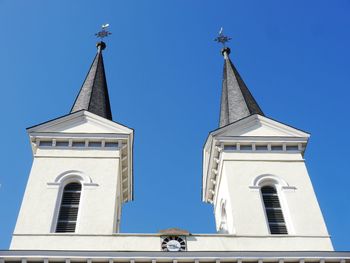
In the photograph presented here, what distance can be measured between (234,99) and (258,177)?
631cm

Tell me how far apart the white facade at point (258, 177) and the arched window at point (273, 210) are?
0.19 m

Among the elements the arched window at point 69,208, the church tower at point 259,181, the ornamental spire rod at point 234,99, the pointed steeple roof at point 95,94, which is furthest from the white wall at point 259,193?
the pointed steeple roof at point 95,94

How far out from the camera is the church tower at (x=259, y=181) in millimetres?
→ 20906

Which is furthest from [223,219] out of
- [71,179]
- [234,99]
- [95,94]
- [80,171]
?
[95,94]

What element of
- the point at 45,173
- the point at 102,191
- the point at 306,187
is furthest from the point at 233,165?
the point at 45,173

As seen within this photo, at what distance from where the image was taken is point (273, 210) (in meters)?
22.0

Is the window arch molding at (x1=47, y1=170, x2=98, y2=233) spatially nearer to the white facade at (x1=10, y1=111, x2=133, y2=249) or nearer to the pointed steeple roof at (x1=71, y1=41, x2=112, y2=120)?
the white facade at (x1=10, y1=111, x2=133, y2=249)

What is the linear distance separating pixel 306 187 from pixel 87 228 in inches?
358

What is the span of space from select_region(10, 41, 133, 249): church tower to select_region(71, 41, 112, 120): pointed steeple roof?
134mm

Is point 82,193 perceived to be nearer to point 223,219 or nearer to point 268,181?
point 223,219

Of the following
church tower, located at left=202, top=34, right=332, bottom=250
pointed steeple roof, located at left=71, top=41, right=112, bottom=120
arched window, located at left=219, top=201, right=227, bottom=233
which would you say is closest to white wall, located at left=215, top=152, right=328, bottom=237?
church tower, located at left=202, top=34, right=332, bottom=250

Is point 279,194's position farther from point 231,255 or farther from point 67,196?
point 67,196

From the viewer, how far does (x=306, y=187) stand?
22609mm

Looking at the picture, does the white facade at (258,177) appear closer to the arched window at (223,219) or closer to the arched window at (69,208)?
the arched window at (223,219)
